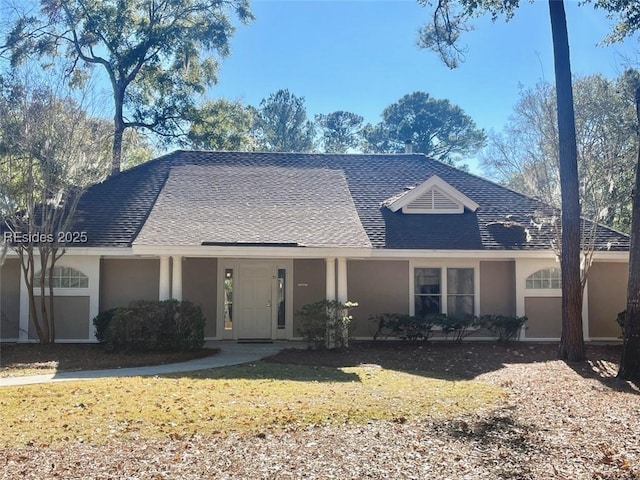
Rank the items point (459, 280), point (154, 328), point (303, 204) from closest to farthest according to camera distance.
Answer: point (154, 328) < point (459, 280) < point (303, 204)

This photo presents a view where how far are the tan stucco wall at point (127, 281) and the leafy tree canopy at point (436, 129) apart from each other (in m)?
33.9

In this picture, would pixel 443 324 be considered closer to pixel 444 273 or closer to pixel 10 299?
pixel 444 273

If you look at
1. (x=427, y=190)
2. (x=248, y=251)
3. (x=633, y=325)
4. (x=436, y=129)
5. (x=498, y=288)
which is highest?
(x=436, y=129)

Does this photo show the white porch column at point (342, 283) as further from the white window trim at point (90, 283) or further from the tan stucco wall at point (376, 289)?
the white window trim at point (90, 283)

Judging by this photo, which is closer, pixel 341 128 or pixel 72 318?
pixel 72 318

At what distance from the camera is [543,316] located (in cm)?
1454

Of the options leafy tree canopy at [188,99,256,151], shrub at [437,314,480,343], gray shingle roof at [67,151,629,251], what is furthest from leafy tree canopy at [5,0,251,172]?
shrub at [437,314,480,343]

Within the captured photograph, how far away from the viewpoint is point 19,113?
42.5ft

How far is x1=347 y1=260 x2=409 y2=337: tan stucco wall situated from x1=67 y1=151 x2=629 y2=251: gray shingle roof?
0.88m

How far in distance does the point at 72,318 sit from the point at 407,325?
27.9 feet

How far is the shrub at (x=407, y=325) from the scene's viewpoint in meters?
13.7

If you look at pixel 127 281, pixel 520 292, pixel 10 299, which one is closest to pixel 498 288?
pixel 520 292

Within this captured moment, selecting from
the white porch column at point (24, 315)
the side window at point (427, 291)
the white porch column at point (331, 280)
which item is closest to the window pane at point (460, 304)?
the side window at point (427, 291)

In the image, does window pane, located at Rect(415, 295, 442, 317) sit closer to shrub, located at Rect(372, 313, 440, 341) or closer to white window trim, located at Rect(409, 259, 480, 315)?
white window trim, located at Rect(409, 259, 480, 315)
